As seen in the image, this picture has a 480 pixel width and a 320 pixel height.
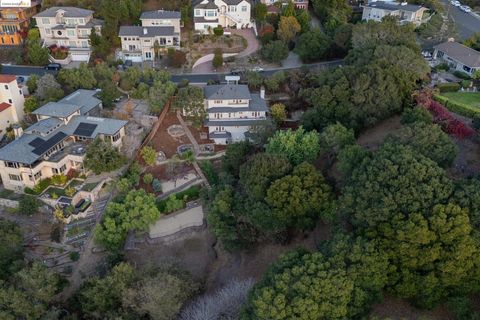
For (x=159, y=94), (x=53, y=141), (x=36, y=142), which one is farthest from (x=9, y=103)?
(x=159, y=94)

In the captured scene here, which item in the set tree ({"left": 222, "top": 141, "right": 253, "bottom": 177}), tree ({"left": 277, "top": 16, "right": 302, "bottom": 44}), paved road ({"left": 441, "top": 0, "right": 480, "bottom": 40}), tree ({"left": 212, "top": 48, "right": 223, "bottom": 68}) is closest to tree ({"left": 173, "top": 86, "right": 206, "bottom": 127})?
tree ({"left": 222, "top": 141, "right": 253, "bottom": 177})

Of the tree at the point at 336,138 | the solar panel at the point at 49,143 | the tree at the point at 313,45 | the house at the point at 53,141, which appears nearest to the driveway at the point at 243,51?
the tree at the point at 313,45

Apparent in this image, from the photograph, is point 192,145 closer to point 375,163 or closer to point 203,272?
point 203,272

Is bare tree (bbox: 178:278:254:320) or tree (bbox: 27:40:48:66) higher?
tree (bbox: 27:40:48:66)

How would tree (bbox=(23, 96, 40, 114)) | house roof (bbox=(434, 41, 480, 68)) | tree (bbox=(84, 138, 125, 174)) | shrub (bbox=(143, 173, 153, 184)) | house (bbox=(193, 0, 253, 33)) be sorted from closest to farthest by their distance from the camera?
tree (bbox=(84, 138, 125, 174)) → shrub (bbox=(143, 173, 153, 184)) → tree (bbox=(23, 96, 40, 114)) → house roof (bbox=(434, 41, 480, 68)) → house (bbox=(193, 0, 253, 33))

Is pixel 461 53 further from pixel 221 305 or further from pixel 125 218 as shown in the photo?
pixel 125 218

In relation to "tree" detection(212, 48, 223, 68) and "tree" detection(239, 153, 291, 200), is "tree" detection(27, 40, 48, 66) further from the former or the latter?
"tree" detection(239, 153, 291, 200)
